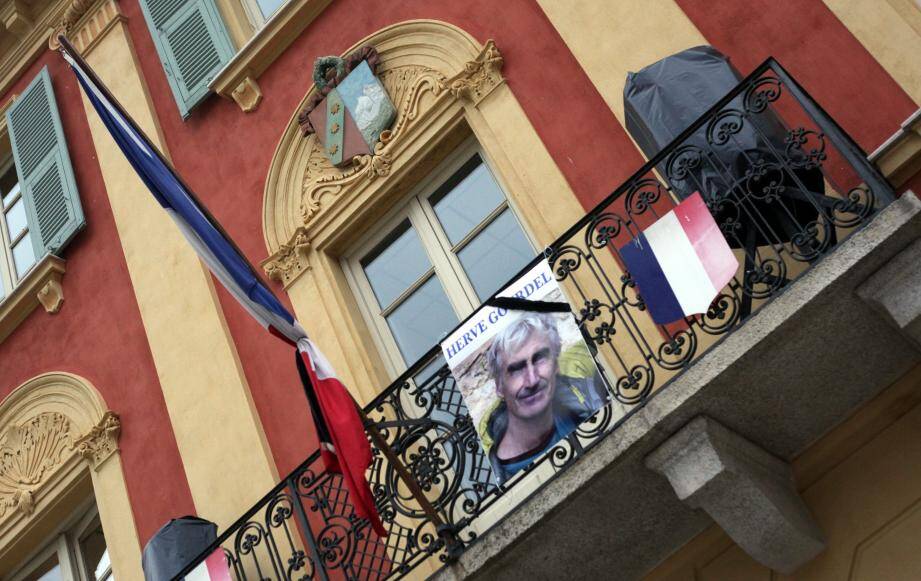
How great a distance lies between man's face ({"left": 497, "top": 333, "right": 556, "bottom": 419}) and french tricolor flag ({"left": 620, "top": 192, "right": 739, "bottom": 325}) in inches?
25.5

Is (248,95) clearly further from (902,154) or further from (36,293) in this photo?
(902,154)

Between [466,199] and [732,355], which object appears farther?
[466,199]

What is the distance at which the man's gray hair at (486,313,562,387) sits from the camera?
6934mm

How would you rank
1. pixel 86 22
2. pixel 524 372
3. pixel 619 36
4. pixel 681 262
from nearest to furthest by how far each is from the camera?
pixel 681 262 < pixel 524 372 < pixel 619 36 < pixel 86 22

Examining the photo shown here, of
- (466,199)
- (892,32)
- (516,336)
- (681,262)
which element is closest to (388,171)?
(466,199)

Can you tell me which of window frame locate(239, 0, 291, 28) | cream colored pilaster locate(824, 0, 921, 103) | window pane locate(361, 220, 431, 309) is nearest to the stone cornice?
cream colored pilaster locate(824, 0, 921, 103)

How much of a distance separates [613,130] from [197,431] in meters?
4.01

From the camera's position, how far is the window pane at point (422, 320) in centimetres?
889

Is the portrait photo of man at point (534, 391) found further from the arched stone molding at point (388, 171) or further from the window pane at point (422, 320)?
the window pane at point (422, 320)

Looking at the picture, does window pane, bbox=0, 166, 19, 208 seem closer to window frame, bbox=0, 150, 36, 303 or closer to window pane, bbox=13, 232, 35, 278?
window frame, bbox=0, 150, 36, 303

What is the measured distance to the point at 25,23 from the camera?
42.4 feet

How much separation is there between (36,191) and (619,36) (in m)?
6.39

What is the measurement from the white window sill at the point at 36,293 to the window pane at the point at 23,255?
1.93 ft

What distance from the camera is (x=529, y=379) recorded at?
689cm
